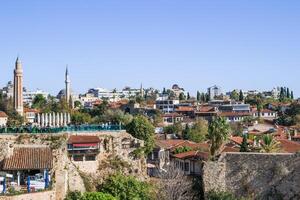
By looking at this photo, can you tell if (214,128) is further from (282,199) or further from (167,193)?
(282,199)

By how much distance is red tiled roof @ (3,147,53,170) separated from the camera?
1219 inches

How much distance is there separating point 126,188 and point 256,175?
26.5 feet

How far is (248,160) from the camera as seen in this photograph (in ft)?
100

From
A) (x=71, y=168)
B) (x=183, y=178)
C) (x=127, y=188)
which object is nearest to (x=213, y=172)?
(x=183, y=178)

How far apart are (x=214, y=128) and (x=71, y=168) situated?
33.4 feet

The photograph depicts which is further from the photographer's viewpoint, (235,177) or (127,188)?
(127,188)

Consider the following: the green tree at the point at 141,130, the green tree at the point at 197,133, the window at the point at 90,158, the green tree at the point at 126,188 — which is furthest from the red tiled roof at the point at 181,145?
the green tree at the point at 126,188

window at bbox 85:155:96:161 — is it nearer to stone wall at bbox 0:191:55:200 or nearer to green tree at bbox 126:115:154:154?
stone wall at bbox 0:191:55:200

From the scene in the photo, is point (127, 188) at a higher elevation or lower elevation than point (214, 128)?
lower

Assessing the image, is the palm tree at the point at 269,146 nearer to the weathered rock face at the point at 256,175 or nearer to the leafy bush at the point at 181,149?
the weathered rock face at the point at 256,175

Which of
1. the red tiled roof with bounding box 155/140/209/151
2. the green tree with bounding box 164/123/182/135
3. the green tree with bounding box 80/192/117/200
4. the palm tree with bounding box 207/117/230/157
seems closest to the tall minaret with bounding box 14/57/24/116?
the green tree with bounding box 164/123/182/135

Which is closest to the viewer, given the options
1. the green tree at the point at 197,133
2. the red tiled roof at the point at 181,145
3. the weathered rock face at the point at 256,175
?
the weathered rock face at the point at 256,175

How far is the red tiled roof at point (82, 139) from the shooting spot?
35875 millimetres

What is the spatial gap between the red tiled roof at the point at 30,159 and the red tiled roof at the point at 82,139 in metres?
2.98
